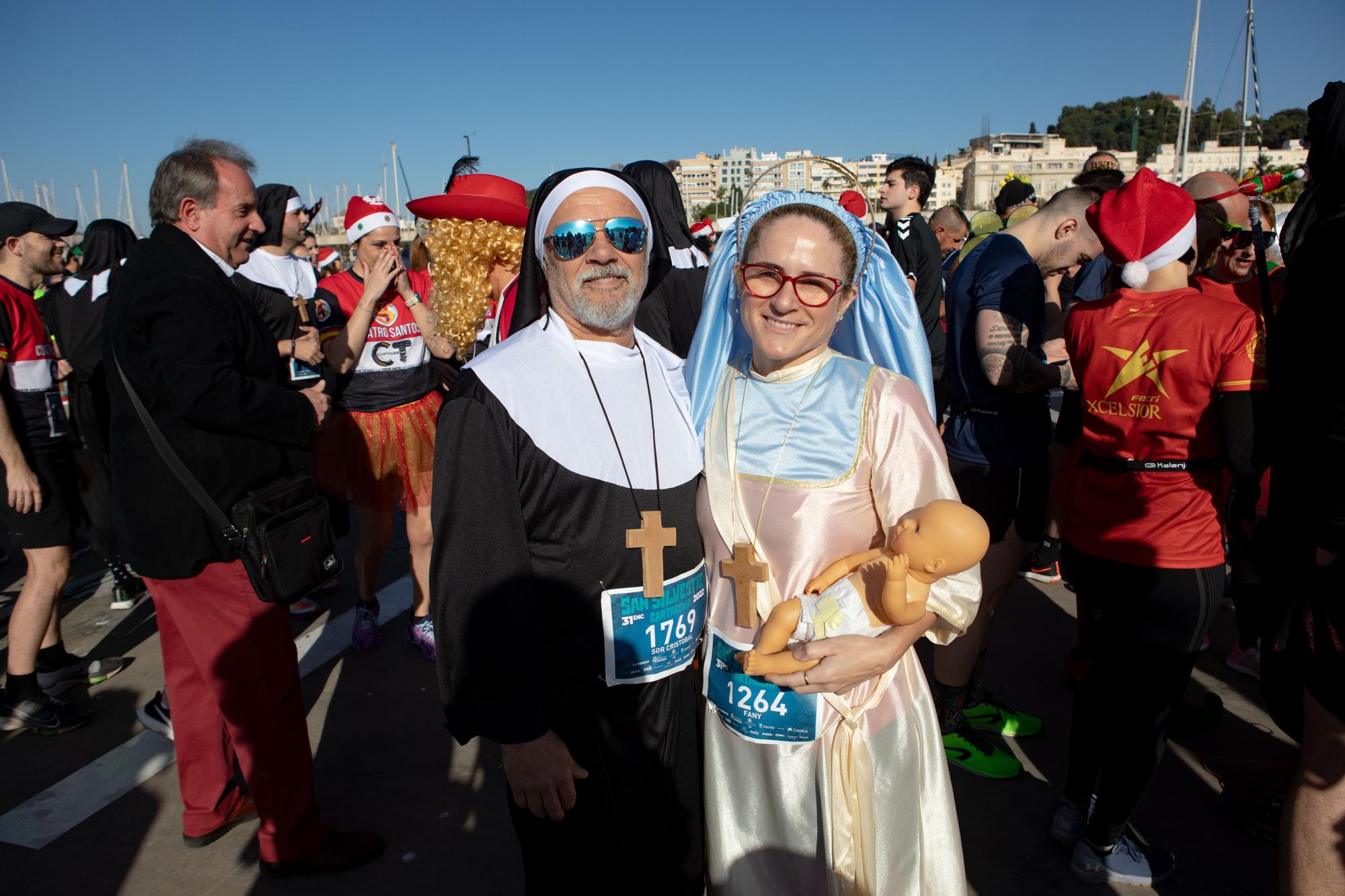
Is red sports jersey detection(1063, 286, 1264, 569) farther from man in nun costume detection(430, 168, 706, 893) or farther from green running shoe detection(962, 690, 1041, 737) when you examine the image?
man in nun costume detection(430, 168, 706, 893)

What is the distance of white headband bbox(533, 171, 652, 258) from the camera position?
1819mm

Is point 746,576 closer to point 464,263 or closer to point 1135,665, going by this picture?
point 1135,665

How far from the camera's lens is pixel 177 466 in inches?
88.1

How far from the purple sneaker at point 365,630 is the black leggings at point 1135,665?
11.0 feet

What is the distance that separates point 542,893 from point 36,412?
3750 mm

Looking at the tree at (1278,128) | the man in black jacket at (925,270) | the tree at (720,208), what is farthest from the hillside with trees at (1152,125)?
the man in black jacket at (925,270)

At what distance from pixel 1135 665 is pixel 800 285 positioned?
1.68 metres

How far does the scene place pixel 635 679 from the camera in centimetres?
173

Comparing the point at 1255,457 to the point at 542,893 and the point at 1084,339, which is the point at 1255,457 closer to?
the point at 1084,339

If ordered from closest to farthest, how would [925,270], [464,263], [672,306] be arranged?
[672,306] → [464,263] → [925,270]

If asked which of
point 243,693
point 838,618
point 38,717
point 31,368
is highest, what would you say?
point 31,368

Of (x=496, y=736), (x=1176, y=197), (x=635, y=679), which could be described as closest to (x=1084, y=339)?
(x=1176, y=197)

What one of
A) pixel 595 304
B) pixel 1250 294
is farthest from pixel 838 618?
pixel 1250 294

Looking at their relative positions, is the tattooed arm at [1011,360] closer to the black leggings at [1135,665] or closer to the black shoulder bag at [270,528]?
the black leggings at [1135,665]
